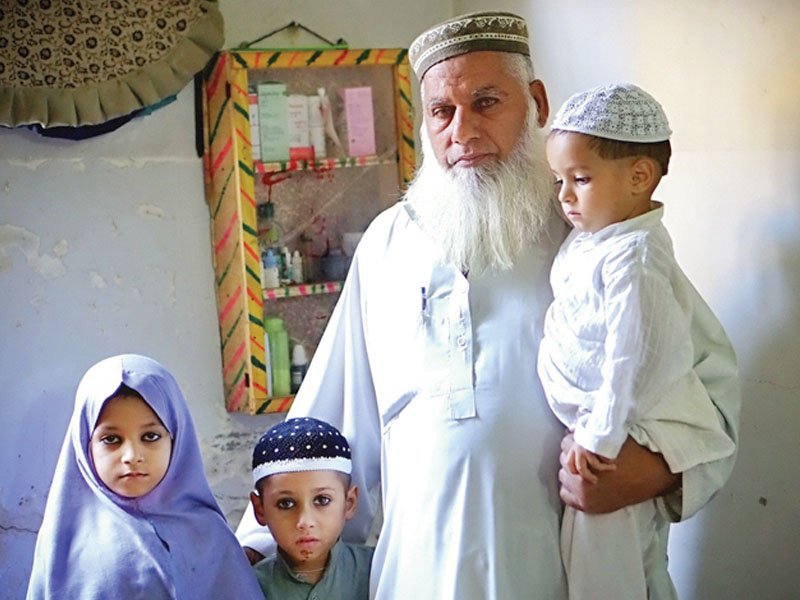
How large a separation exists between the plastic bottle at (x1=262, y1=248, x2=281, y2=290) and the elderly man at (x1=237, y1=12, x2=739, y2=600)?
33.2 inches

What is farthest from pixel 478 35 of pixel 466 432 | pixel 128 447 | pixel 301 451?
pixel 128 447

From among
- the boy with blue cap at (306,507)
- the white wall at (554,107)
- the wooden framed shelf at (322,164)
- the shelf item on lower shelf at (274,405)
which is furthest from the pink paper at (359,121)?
the boy with blue cap at (306,507)

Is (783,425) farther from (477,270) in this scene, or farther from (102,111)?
(102,111)

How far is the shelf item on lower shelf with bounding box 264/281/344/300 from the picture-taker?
3014 mm

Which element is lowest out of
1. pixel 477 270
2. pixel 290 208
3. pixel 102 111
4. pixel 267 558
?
pixel 267 558

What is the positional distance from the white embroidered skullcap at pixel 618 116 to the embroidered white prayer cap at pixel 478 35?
14.3 inches

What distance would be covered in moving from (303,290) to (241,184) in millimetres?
364

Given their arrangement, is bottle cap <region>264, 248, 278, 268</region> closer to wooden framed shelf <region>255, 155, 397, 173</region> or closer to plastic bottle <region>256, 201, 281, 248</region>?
plastic bottle <region>256, 201, 281, 248</region>

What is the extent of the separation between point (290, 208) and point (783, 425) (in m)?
1.62

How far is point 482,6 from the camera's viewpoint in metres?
3.14

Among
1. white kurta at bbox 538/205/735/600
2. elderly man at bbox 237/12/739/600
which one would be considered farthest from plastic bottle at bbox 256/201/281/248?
white kurta at bbox 538/205/735/600

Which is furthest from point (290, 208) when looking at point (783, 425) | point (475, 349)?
point (783, 425)

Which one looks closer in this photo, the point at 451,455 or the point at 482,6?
the point at 451,455

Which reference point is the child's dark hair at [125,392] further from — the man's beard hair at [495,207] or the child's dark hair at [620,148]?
the child's dark hair at [620,148]
